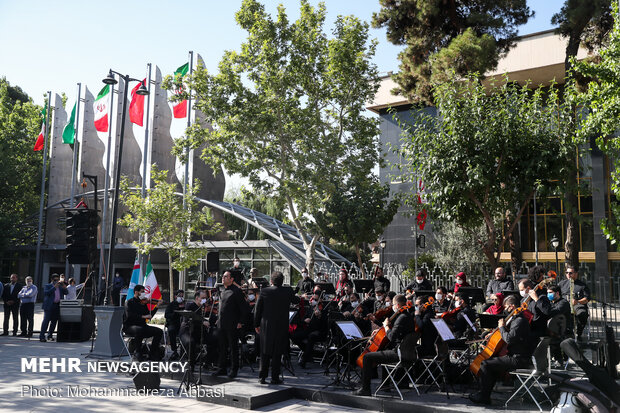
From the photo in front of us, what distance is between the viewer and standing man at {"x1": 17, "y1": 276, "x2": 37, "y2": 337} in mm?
15742

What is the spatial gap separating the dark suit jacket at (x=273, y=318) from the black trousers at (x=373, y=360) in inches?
68.0

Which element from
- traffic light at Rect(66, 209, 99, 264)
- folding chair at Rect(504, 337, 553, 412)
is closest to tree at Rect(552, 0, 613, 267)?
folding chair at Rect(504, 337, 553, 412)

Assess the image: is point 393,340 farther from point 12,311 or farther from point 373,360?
point 12,311

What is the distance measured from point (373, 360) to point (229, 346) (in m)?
3.18

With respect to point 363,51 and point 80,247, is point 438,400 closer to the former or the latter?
point 80,247

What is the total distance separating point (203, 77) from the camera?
18812 millimetres

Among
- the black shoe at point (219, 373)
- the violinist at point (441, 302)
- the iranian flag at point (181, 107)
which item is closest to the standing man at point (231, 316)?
the black shoe at point (219, 373)

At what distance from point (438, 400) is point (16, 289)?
1379 cm

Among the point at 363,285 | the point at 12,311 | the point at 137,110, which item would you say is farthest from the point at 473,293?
the point at 137,110

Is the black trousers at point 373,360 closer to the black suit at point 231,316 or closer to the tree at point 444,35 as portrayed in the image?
the black suit at point 231,316

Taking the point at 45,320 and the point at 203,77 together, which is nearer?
the point at 45,320

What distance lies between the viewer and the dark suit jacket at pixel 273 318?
30.4 ft

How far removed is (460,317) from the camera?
960 centimetres

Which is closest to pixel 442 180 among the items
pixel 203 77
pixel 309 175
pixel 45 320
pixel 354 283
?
pixel 354 283
